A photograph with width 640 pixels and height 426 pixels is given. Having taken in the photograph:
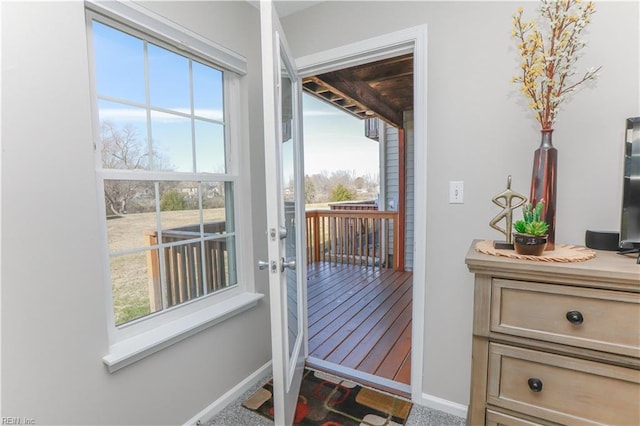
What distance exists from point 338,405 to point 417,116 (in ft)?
5.78

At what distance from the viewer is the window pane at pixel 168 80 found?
1.53 m

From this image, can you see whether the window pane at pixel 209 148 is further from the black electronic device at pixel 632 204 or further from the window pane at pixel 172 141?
the black electronic device at pixel 632 204

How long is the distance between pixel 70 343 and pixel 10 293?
0.29 metres

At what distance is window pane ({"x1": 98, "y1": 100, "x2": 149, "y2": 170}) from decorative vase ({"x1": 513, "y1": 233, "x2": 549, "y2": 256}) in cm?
168

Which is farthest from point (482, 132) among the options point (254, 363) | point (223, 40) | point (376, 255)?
point (376, 255)

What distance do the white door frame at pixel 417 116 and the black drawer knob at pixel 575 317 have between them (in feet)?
2.58

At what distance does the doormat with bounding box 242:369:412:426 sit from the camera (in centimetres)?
170

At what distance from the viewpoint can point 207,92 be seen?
5.92 ft

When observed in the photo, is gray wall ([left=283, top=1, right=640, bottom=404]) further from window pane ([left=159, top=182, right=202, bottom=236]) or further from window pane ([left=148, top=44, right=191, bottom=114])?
window pane ([left=159, top=182, right=202, bottom=236])

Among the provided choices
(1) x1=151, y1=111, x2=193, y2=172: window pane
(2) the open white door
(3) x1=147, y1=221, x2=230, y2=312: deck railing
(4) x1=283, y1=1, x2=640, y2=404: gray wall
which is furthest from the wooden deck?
(1) x1=151, y1=111, x2=193, y2=172: window pane

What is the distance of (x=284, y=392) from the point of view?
4.43 ft

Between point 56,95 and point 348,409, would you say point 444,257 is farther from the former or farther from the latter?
point 56,95

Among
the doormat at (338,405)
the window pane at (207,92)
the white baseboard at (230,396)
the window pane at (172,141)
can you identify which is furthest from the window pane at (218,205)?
the doormat at (338,405)

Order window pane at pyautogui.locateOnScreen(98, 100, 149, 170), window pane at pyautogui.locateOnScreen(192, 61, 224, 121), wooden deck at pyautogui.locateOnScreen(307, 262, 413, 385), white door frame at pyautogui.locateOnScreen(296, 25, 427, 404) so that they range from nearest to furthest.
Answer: window pane at pyautogui.locateOnScreen(98, 100, 149, 170) → white door frame at pyautogui.locateOnScreen(296, 25, 427, 404) → window pane at pyautogui.locateOnScreen(192, 61, 224, 121) → wooden deck at pyautogui.locateOnScreen(307, 262, 413, 385)
